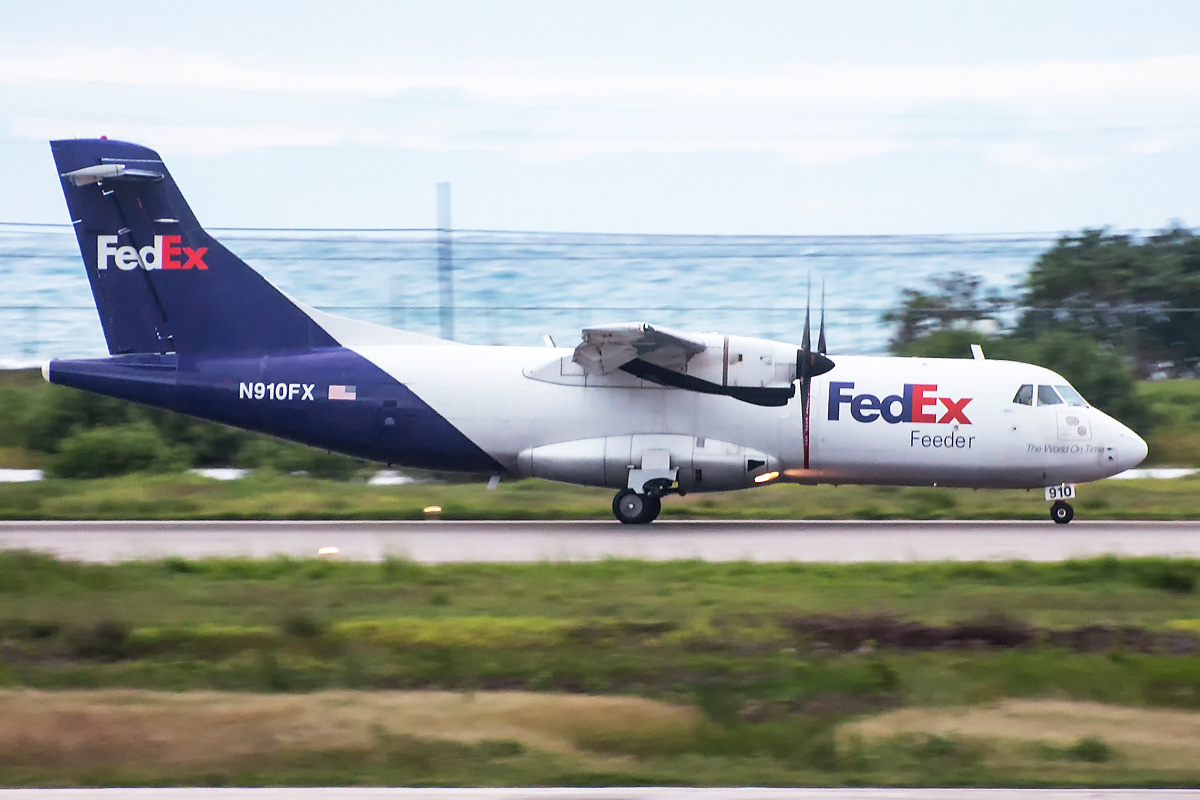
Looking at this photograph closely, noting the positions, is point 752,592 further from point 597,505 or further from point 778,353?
point 597,505

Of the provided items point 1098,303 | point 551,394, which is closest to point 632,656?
point 551,394

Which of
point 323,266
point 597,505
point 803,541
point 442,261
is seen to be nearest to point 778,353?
point 803,541

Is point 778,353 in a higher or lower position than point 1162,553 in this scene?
higher

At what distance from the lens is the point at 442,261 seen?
33812mm

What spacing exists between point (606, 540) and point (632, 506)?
61.0 inches

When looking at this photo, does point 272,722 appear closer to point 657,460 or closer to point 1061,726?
point 1061,726

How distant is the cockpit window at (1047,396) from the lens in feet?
65.1

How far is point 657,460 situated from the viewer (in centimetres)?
1969

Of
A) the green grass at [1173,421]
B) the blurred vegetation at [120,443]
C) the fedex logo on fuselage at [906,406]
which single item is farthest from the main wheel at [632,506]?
the green grass at [1173,421]

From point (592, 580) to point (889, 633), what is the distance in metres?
3.79

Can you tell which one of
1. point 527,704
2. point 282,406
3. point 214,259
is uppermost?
point 214,259

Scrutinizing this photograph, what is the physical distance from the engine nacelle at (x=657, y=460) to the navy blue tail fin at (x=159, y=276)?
12.5ft

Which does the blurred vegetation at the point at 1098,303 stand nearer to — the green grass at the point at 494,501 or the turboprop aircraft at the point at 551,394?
the green grass at the point at 494,501

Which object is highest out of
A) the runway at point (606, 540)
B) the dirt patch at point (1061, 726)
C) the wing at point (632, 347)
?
the wing at point (632, 347)
